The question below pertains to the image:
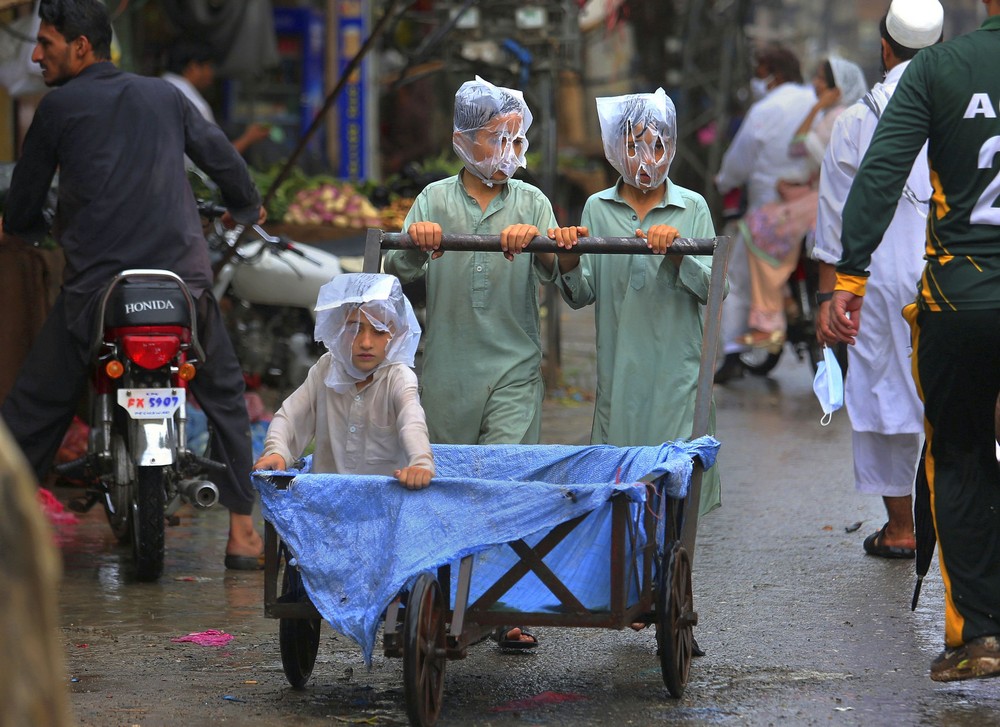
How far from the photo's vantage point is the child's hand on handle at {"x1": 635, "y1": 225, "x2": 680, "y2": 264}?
188 inches

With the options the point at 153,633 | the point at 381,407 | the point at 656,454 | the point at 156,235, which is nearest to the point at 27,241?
the point at 156,235

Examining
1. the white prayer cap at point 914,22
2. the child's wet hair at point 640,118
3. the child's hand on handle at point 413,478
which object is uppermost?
the white prayer cap at point 914,22

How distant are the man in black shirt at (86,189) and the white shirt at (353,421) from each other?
1.47 meters

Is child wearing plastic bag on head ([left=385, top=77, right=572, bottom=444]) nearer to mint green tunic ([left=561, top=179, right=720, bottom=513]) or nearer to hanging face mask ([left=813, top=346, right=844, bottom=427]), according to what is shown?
mint green tunic ([left=561, top=179, right=720, bottom=513])

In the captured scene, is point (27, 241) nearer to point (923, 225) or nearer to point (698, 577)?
point (698, 577)

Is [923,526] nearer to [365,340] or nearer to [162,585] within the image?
[365,340]

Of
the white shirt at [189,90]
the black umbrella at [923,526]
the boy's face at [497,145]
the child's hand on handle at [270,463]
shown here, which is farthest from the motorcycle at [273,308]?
the black umbrella at [923,526]

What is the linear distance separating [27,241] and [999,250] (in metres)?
3.60

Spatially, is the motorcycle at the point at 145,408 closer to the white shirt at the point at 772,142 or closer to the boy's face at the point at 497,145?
the boy's face at the point at 497,145

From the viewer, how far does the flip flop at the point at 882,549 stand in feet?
21.0

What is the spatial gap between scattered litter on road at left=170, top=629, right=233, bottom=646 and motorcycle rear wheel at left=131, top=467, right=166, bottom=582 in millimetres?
670

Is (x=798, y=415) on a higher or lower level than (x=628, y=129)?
lower

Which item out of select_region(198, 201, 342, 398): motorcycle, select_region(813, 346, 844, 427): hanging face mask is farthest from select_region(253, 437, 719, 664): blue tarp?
select_region(198, 201, 342, 398): motorcycle

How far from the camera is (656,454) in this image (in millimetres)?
4684
